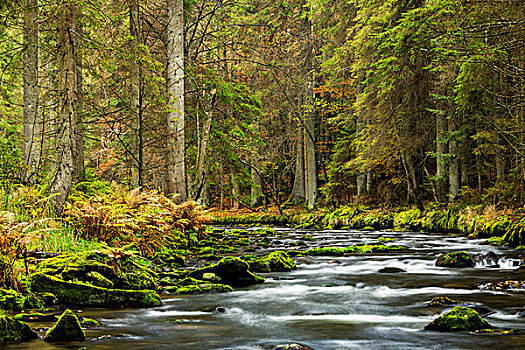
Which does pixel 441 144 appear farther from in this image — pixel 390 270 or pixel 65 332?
pixel 65 332

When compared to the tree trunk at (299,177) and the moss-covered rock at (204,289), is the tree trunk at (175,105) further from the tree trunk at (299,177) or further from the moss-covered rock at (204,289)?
the tree trunk at (299,177)

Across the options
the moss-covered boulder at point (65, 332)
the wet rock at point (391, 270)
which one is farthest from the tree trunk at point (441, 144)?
the moss-covered boulder at point (65, 332)

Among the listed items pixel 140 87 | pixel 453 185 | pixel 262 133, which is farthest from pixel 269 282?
pixel 262 133

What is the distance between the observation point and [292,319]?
15.9 feet

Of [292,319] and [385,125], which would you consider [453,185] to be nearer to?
[385,125]

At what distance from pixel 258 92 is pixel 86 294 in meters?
14.5

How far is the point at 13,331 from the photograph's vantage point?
3344 millimetres

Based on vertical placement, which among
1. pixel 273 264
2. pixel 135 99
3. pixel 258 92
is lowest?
pixel 273 264

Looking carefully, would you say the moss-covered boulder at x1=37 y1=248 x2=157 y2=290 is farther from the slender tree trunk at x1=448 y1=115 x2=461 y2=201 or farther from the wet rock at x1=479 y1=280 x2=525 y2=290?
the slender tree trunk at x1=448 y1=115 x2=461 y2=201

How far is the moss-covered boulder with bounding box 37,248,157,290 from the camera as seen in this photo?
16.9ft

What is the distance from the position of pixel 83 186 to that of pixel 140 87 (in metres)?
2.90

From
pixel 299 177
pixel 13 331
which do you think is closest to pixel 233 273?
pixel 13 331

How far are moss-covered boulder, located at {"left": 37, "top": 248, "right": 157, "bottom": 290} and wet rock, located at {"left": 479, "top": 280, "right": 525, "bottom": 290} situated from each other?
456 centimetres

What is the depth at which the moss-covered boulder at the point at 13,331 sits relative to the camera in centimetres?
333
